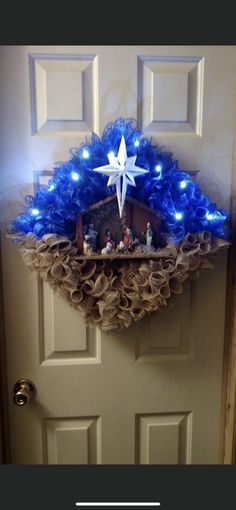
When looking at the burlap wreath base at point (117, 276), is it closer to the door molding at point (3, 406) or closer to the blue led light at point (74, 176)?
the blue led light at point (74, 176)

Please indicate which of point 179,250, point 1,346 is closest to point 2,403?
point 1,346

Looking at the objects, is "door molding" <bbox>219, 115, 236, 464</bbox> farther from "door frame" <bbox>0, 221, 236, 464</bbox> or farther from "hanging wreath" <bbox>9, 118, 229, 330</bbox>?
"hanging wreath" <bbox>9, 118, 229, 330</bbox>

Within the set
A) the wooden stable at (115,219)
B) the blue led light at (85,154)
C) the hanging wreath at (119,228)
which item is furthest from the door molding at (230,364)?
the blue led light at (85,154)

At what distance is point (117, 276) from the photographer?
41.4 inches

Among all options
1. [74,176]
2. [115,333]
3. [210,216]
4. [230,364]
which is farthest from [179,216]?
[230,364]

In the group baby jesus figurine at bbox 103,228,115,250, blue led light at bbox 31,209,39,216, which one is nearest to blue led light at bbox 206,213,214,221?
baby jesus figurine at bbox 103,228,115,250

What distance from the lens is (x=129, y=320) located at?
3.42 feet

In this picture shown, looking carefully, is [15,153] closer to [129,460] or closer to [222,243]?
[222,243]

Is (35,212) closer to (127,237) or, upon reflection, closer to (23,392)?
(127,237)

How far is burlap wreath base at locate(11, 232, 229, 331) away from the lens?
3.30ft

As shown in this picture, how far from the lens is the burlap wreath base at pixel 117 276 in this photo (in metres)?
1.01

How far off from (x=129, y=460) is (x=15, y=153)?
997 millimetres

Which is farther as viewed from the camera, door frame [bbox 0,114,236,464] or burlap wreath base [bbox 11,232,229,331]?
door frame [bbox 0,114,236,464]
